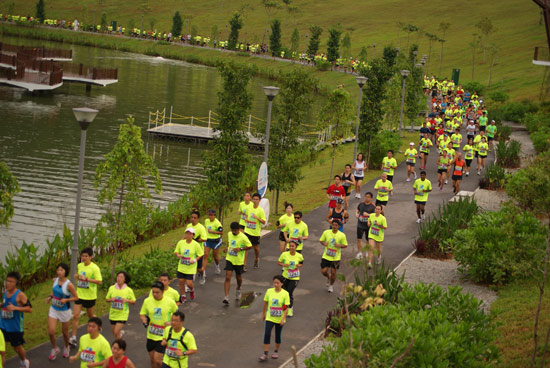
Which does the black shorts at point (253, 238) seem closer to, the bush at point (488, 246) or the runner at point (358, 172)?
the bush at point (488, 246)

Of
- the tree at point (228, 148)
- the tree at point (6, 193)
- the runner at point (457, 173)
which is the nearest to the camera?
the tree at point (6, 193)

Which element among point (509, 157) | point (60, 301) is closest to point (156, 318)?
point (60, 301)

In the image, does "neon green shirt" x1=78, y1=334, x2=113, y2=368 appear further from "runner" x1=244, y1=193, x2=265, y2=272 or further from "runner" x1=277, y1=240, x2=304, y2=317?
"runner" x1=244, y1=193, x2=265, y2=272

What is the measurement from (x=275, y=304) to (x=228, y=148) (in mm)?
8341

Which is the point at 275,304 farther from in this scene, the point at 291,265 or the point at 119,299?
the point at 119,299

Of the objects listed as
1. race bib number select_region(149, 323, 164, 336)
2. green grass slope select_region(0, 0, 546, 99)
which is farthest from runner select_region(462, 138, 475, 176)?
green grass slope select_region(0, 0, 546, 99)

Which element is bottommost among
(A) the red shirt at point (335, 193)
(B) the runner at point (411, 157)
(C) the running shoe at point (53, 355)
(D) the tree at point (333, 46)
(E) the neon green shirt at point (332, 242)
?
(C) the running shoe at point (53, 355)

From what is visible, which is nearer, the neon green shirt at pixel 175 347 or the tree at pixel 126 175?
the neon green shirt at pixel 175 347

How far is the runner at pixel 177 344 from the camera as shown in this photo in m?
10.4

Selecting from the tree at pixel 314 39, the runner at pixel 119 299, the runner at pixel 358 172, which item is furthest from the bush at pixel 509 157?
the tree at pixel 314 39

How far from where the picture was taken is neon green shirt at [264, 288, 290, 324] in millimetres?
12289

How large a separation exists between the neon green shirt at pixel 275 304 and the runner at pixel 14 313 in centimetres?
394

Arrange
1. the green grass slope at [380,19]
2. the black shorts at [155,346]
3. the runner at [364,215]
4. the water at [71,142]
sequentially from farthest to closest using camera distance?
the green grass slope at [380,19], the water at [71,142], the runner at [364,215], the black shorts at [155,346]

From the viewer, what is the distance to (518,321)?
13.9 m
